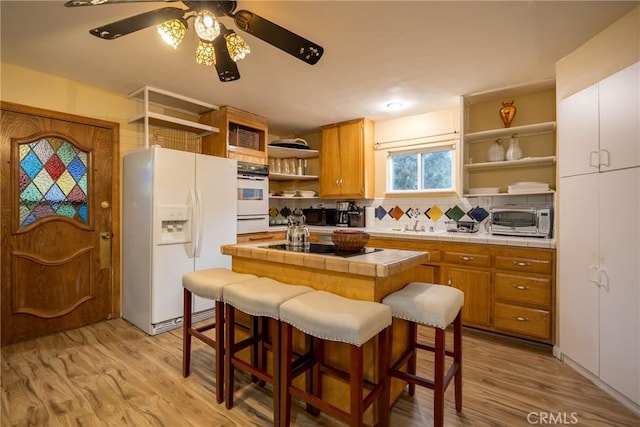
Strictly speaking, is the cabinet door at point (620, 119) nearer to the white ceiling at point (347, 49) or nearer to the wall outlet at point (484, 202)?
the white ceiling at point (347, 49)

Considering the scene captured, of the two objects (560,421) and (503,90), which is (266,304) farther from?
(503,90)

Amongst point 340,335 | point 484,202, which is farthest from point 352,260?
point 484,202

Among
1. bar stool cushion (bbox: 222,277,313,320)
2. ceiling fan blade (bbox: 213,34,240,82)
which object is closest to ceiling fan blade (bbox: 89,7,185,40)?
ceiling fan blade (bbox: 213,34,240,82)

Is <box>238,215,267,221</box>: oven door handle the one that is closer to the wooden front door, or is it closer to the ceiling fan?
the wooden front door

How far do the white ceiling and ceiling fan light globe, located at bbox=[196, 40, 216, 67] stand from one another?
1.03ft

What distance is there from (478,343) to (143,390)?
2.64m

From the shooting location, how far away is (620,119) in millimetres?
1880

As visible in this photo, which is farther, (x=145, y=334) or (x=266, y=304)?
(x=145, y=334)

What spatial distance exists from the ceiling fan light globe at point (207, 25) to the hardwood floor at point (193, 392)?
6.90 ft

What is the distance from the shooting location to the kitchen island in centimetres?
161

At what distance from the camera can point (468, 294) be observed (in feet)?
9.62

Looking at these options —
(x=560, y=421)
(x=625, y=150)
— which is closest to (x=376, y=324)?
(x=560, y=421)

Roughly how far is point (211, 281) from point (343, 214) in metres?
2.63

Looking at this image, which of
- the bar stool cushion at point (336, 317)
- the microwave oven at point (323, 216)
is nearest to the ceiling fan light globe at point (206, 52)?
the bar stool cushion at point (336, 317)
